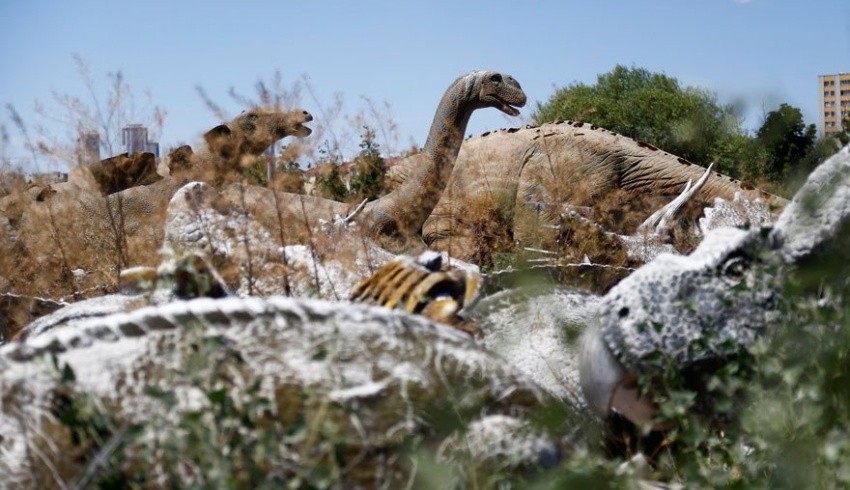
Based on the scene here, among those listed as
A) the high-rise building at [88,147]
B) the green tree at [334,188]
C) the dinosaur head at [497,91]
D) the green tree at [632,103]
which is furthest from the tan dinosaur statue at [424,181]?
the green tree at [632,103]

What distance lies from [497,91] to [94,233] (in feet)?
14.0

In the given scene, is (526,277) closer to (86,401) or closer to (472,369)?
(472,369)

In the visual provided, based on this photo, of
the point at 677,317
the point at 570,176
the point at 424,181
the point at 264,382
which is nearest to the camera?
the point at 264,382

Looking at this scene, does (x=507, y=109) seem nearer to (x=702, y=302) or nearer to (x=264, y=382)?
(x=702, y=302)

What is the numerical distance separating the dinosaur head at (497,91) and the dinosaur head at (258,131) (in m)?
2.77

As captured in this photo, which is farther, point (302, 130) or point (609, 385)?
point (302, 130)

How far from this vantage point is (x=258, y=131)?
208 inches

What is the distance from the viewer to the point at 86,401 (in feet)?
6.31

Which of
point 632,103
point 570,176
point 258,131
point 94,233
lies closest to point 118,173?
point 94,233

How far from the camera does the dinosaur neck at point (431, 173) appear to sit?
8141 mm

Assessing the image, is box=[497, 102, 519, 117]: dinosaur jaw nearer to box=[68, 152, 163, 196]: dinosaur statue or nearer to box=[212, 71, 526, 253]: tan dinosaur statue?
box=[212, 71, 526, 253]: tan dinosaur statue

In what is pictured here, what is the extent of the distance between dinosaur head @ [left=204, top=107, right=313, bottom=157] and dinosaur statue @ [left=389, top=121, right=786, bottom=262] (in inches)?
69.7

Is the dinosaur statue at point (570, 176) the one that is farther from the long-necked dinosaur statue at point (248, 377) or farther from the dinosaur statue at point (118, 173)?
the long-necked dinosaur statue at point (248, 377)

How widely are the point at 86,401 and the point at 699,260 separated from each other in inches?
67.9
